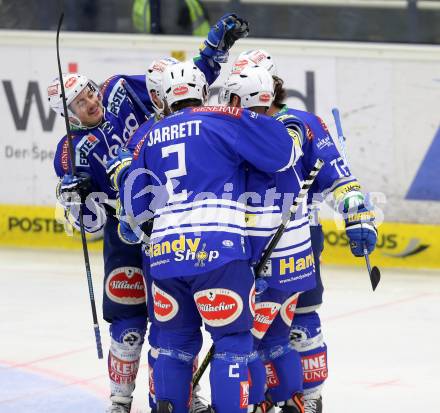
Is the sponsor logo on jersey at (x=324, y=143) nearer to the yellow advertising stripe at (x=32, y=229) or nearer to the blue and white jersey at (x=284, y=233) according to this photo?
the blue and white jersey at (x=284, y=233)

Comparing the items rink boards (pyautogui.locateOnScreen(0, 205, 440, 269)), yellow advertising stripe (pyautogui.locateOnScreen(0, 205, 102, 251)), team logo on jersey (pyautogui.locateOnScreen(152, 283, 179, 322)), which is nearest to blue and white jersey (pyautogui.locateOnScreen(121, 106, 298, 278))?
team logo on jersey (pyautogui.locateOnScreen(152, 283, 179, 322))

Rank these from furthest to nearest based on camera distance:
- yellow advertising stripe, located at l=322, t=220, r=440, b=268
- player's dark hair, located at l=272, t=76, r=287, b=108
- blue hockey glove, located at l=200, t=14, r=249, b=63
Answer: yellow advertising stripe, located at l=322, t=220, r=440, b=268 < blue hockey glove, located at l=200, t=14, r=249, b=63 < player's dark hair, located at l=272, t=76, r=287, b=108

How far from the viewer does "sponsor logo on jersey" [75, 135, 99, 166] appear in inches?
209

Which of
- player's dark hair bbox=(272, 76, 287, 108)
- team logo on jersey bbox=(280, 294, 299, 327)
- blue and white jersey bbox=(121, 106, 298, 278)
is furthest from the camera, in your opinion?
player's dark hair bbox=(272, 76, 287, 108)

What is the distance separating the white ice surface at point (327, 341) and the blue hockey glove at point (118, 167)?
109 centimetres

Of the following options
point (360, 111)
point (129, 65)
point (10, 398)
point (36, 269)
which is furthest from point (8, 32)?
point (10, 398)

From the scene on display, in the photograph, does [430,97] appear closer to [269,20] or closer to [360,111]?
[360,111]

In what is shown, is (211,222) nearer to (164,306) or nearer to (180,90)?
(164,306)

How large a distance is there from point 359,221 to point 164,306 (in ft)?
2.76

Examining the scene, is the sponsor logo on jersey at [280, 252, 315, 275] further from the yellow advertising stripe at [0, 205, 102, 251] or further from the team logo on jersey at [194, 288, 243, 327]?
the yellow advertising stripe at [0, 205, 102, 251]

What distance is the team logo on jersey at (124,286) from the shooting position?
522 cm

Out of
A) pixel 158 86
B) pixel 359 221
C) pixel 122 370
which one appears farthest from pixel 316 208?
pixel 122 370

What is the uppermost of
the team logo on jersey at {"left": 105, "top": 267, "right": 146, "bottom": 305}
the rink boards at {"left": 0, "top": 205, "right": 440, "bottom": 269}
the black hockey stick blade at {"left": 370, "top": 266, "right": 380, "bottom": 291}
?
the black hockey stick blade at {"left": 370, "top": 266, "right": 380, "bottom": 291}

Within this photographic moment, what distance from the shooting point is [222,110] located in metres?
4.60
